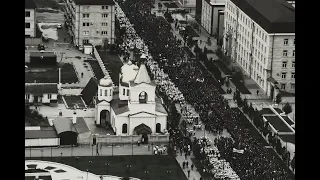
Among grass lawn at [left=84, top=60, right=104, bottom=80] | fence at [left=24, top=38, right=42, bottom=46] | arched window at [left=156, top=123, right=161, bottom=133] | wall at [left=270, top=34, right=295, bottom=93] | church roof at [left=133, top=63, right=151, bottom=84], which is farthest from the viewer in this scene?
fence at [left=24, top=38, right=42, bottom=46]

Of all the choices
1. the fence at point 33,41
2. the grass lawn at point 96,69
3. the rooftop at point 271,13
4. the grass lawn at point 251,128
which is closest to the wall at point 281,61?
the rooftop at point 271,13

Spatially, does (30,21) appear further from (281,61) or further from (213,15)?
(281,61)

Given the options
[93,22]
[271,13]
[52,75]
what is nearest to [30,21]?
[93,22]

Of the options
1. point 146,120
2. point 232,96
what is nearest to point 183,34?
point 232,96

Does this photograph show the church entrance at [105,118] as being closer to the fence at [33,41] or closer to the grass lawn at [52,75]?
the grass lawn at [52,75]

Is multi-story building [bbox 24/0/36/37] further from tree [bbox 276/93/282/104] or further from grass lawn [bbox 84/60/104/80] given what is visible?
tree [bbox 276/93/282/104]

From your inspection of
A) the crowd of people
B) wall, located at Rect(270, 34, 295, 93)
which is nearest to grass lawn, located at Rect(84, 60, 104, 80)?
the crowd of people

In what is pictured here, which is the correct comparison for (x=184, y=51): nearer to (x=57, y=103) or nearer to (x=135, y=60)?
(x=135, y=60)
